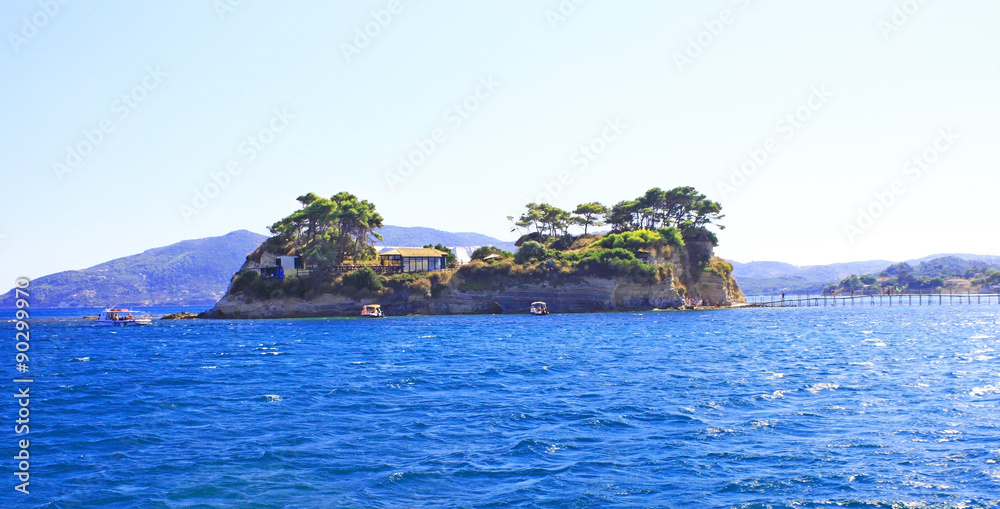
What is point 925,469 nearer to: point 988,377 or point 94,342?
point 988,377

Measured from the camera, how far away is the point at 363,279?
305 ft

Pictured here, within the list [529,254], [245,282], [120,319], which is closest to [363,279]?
[245,282]

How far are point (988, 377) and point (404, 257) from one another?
8162cm

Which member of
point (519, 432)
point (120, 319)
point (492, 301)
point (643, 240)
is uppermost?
point (643, 240)

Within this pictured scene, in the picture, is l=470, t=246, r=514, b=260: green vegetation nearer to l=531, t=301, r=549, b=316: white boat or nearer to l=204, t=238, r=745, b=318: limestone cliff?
l=204, t=238, r=745, b=318: limestone cliff

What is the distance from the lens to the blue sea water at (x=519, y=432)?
43.4 ft

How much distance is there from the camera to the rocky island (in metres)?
92.4

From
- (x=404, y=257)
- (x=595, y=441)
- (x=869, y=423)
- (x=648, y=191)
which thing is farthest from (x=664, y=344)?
(x=648, y=191)

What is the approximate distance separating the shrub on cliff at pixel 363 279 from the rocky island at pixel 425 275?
14cm

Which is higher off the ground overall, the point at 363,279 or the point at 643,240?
the point at 643,240

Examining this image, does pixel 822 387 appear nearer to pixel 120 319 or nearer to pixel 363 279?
pixel 363 279

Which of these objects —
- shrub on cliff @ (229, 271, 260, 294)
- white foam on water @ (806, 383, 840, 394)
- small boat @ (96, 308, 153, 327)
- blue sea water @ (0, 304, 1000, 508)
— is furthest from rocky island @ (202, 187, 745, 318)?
white foam on water @ (806, 383, 840, 394)

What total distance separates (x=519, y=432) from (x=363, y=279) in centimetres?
7733

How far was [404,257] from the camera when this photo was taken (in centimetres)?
10112
